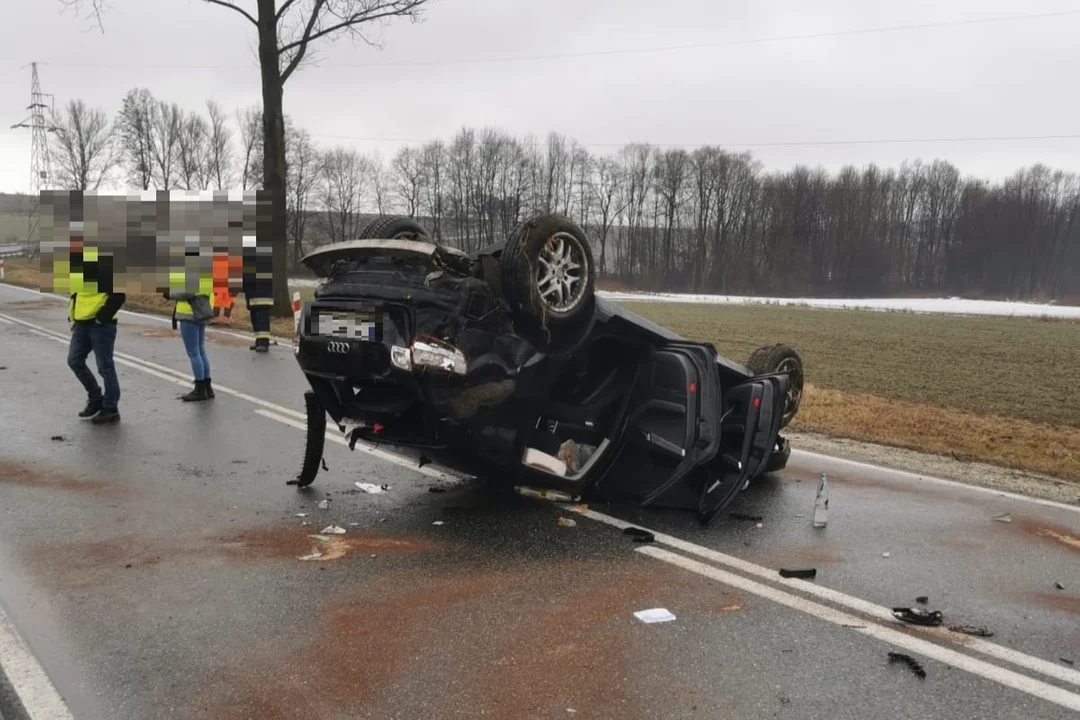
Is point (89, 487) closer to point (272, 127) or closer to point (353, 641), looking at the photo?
point (353, 641)

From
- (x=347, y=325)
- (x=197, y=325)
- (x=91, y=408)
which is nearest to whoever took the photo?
(x=347, y=325)

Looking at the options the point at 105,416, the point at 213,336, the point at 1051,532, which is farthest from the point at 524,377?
the point at 213,336

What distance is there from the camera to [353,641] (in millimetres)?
3180

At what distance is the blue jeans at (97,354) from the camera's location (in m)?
7.00

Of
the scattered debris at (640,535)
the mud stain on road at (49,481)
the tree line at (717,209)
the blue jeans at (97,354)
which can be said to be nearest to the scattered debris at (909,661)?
the scattered debris at (640,535)

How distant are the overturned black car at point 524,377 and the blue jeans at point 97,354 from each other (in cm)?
285

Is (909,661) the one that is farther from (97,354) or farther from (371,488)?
(97,354)

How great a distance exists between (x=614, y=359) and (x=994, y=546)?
2464mm

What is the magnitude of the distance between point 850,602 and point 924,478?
2869mm

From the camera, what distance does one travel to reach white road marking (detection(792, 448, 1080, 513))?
18.0 feet

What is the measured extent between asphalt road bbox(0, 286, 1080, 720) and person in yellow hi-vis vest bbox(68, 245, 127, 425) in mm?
1073

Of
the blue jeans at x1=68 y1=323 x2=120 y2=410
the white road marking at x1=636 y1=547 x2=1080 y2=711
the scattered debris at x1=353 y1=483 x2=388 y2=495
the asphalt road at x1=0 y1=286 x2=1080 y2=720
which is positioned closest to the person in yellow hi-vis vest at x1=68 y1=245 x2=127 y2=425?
the blue jeans at x1=68 y1=323 x2=120 y2=410

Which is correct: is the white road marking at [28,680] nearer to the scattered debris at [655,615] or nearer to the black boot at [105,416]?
the scattered debris at [655,615]

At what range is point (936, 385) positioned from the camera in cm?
1342
